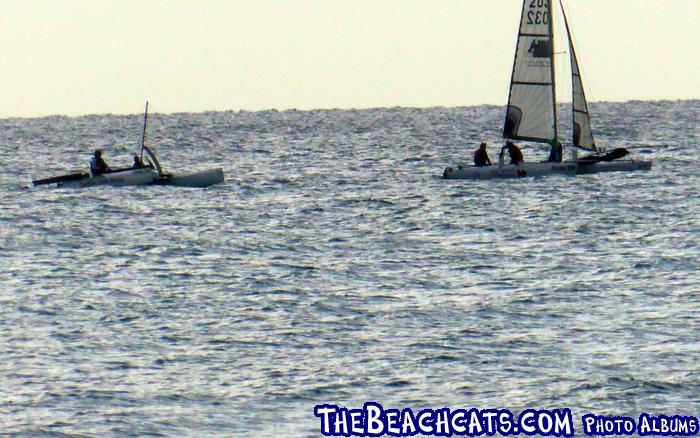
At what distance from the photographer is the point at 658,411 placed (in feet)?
56.8

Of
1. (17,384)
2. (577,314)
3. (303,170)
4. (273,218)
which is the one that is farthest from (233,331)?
(303,170)

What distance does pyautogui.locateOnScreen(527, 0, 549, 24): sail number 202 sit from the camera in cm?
4984

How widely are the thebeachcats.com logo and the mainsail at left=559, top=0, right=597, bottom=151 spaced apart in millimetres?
32108

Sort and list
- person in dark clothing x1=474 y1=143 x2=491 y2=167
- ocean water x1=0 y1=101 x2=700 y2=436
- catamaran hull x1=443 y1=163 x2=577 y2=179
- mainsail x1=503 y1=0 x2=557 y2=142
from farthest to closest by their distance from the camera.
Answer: mainsail x1=503 y1=0 x2=557 y2=142 → person in dark clothing x1=474 y1=143 x2=491 y2=167 → catamaran hull x1=443 y1=163 x2=577 y2=179 → ocean water x1=0 y1=101 x2=700 y2=436

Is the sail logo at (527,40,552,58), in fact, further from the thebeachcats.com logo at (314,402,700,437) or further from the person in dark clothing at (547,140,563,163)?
the thebeachcats.com logo at (314,402,700,437)

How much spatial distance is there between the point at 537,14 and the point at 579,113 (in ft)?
13.1

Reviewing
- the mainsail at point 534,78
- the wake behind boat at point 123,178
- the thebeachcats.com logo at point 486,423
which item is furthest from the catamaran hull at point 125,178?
the thebeachcats.com logo at point 486,423

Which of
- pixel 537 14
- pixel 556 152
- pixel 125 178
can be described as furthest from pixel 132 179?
pixel 537 14

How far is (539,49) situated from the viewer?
5016cm

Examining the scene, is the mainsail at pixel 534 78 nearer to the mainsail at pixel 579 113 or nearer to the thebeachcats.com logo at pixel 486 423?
the mainsail at pixel 579 113

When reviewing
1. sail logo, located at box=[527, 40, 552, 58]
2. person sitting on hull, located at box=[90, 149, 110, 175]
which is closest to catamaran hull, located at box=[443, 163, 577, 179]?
sail logo, located at box=[527, 40, 552, 58]

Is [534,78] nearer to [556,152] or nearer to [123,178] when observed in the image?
[556,152]

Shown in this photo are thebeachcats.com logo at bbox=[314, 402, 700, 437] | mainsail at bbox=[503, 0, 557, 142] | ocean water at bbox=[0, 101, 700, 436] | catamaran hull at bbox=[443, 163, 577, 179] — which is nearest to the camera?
thebeachcats.com logo at bbox=[314, 402, 700, 437]

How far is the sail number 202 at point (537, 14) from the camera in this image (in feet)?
164
